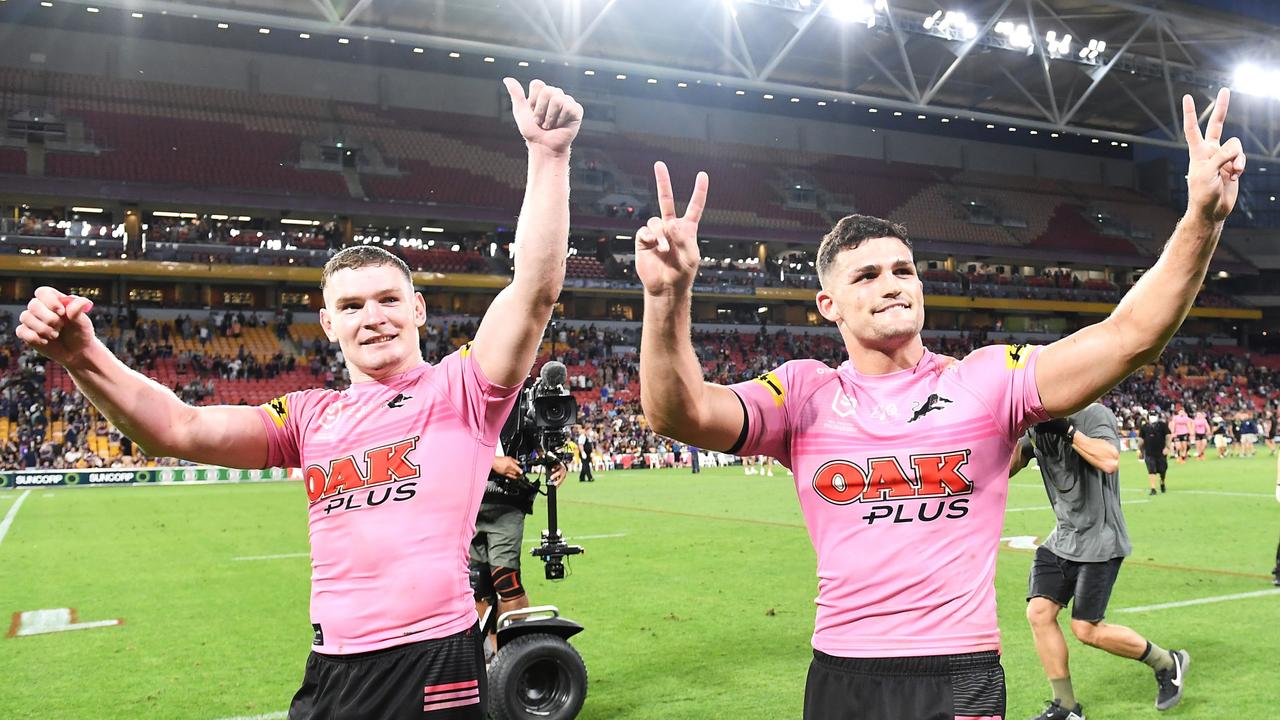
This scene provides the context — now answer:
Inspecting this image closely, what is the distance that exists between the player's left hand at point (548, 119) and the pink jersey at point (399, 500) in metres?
0.76

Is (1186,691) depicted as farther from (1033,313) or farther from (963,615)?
(1033,313)

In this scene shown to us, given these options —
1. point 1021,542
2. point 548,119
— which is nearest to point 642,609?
point 1021,542

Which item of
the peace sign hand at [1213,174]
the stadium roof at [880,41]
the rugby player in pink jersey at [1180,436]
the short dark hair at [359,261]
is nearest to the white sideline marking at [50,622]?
the short dark hair at [359,261]

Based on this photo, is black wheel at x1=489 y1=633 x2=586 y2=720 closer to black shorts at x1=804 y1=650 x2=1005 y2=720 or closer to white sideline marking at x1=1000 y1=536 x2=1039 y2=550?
black shorts at x1=804 y1=650 x2=1005 y2=720

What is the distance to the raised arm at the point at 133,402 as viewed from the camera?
9.96ft

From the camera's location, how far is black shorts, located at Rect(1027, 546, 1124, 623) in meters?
6.76

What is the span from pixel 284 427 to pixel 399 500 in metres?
0.61

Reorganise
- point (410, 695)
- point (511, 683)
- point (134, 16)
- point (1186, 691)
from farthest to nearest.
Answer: point (134, 16) → point (1186, 691) → point (511, 683) → point (410, 695)

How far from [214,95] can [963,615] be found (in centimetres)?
5423

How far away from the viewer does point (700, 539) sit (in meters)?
16.2

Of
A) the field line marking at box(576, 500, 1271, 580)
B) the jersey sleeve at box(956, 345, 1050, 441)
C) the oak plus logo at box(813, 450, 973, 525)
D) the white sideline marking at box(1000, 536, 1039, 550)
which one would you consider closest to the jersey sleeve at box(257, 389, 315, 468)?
the oak plus logo at box(813, 450, 973, 525)

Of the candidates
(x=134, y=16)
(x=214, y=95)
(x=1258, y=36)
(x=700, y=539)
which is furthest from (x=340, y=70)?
(x=700, y=539)

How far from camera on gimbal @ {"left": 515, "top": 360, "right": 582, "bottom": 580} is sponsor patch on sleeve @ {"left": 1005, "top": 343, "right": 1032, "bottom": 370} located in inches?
131

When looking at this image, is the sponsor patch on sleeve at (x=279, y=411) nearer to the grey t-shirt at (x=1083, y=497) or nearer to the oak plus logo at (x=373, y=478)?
the oak plus logo at (x=373, y=478)
